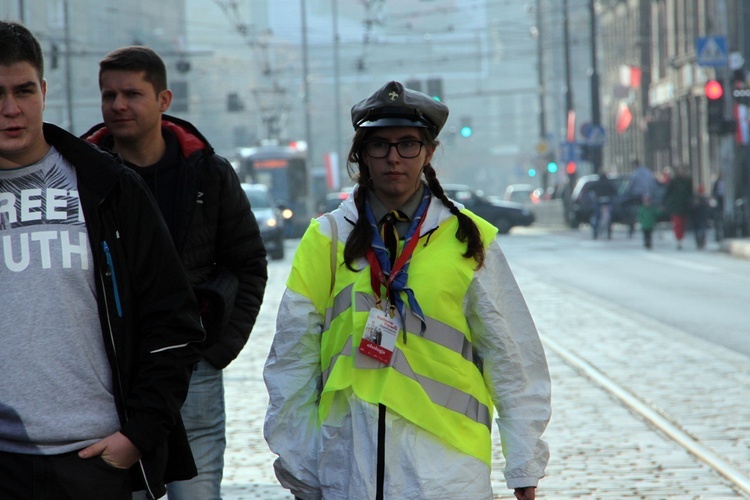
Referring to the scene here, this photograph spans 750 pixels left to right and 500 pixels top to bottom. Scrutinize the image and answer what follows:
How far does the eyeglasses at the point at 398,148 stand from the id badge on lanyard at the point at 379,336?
41 cm

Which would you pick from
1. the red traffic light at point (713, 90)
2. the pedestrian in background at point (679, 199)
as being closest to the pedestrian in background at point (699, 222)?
the pedestrian in background at point (679, 199)

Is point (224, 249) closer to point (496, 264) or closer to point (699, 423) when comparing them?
point (496, 264)

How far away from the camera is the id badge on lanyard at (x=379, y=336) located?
3527mm

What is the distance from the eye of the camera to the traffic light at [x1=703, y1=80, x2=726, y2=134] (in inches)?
→ 1131

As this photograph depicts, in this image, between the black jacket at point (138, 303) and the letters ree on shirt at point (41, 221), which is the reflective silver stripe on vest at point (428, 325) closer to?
the black jacket at point (138, 303)

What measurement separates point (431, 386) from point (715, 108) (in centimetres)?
2668

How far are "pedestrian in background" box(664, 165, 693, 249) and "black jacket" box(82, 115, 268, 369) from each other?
25751 mm

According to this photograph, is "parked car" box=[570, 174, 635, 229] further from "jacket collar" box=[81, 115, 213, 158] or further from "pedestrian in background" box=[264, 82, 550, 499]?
"pedestrian in background" box=[264, 82, 550, 499]

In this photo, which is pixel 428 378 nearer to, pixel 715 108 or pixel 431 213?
pixel 431 213

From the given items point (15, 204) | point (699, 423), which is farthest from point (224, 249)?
point (699, 423)

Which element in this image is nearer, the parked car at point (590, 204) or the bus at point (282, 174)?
the parked car at point (590, 204)

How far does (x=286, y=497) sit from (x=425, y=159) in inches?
127

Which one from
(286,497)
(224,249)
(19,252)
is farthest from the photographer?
(286,497)

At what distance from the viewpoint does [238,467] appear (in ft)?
24.4
